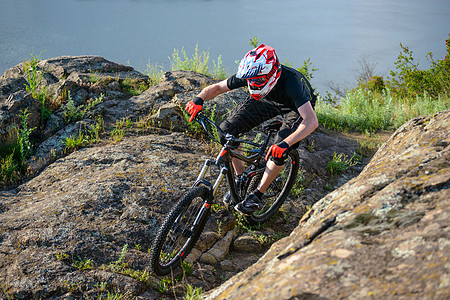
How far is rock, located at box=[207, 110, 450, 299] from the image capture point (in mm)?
1773

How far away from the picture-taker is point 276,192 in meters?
5.04

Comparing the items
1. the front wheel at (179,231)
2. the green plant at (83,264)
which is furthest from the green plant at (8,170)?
the front wheel at (179,231)

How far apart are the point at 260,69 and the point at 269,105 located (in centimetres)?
80

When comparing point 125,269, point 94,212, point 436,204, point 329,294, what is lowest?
point 125,269

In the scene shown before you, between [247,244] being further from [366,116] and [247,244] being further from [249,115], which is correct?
[366,116]

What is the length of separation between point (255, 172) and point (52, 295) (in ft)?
8.27

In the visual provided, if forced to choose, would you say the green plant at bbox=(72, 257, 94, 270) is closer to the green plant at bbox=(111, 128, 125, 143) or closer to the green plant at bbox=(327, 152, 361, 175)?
the green plant at bbox=(111, 128, 125, 143)

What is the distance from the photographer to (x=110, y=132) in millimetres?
6332

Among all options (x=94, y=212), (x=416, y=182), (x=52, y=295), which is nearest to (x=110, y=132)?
(x=94, y=212)

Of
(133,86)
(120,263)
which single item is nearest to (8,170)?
(120,263)

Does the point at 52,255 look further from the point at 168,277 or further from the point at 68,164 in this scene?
the point at 68,164

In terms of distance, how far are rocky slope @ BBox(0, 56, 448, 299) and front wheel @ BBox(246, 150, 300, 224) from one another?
172 millimetres

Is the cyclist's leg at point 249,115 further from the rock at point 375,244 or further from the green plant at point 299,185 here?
the rock at point 375,244

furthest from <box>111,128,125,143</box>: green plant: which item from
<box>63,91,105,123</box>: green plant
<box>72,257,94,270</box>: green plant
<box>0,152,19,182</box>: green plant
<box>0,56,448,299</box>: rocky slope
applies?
<box>72,257,94,270</box>: green plant
